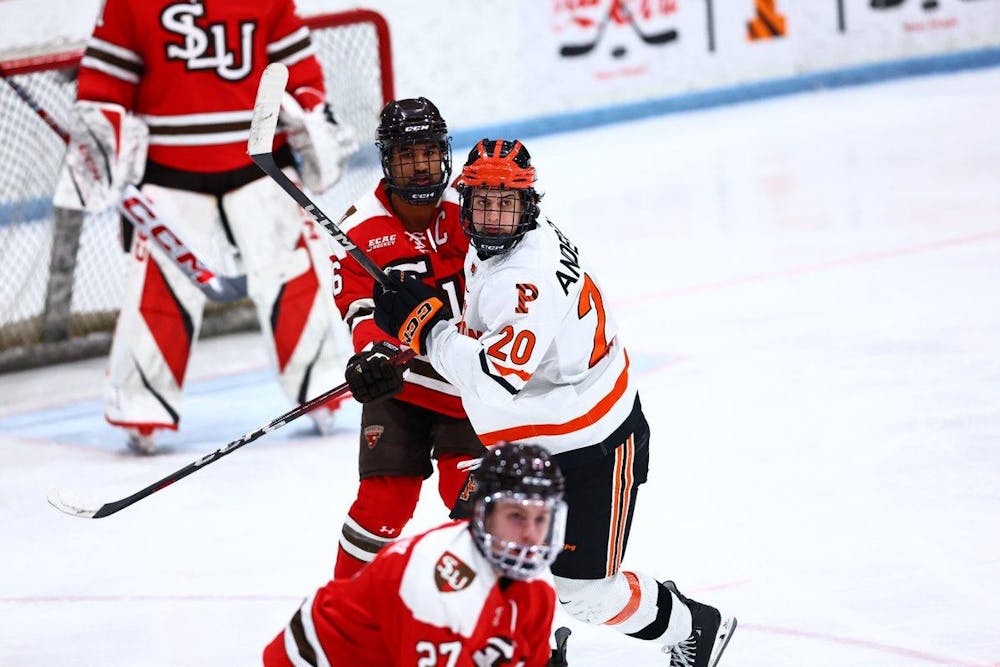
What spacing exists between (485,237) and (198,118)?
7.48 feet

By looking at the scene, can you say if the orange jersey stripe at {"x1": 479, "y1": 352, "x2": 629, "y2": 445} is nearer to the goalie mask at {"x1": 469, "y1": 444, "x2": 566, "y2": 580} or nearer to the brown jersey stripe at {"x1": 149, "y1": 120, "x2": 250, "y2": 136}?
the goalie mask at {"x1": 469, "y1": 444, "x2": 566, "y2": 580}

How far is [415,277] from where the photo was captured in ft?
10.4

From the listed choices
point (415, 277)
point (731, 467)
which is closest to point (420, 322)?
point (415, 277)

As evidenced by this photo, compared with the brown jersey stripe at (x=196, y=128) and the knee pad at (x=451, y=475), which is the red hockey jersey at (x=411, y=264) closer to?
the knee pad at (x=451, y=475)

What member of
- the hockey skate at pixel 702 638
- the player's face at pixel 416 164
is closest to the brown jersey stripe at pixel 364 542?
the hockey skate at pixel 702 638

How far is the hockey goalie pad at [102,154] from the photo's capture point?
15.3 feet

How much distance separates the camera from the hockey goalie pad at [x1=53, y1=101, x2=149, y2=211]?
4.67 meters

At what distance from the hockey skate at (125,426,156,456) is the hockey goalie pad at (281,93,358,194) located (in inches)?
33.2

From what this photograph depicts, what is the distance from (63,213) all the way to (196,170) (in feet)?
4.33

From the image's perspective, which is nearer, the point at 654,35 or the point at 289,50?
the point at 289,50

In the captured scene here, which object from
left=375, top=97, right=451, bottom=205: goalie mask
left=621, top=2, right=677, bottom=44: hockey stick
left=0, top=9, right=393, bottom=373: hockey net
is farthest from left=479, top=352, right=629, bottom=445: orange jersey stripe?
left=621, top=2, right=677, bottom=44: hockey stick

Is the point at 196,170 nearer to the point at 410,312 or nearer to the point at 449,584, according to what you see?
the point at 410,312

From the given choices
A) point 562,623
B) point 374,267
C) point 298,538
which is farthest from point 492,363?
point 298,538

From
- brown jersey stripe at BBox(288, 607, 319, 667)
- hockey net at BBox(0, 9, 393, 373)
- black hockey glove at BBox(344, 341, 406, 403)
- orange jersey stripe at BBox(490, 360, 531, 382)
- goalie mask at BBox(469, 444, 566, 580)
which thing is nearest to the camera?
goalie mask at BBox(469, 444, 566, 580)
